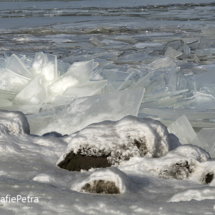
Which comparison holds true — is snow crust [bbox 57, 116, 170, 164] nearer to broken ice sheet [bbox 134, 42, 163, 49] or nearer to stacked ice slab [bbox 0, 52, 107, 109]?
stacked ice slab [bbox 0, 52, 107, 109]

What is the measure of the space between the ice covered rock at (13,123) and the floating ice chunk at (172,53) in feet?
11.8

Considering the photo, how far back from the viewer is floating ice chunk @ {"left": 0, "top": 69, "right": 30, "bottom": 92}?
297cm

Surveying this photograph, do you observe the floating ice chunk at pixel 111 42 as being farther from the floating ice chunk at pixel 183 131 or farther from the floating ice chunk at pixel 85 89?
the floating ice chunk at pixel 183 131

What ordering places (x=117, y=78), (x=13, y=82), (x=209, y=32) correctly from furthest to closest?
(x=209, y=32) → (x=117, y=78) → (x=13, y=82)

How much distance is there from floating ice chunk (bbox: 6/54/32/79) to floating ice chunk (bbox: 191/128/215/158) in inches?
66.6

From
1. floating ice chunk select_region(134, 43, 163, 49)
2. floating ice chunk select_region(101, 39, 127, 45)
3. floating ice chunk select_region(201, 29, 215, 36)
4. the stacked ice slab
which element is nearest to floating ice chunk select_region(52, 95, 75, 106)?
the stacked ice slab

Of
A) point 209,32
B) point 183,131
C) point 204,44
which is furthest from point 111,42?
point 183,131

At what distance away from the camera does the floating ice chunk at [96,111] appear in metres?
2.05

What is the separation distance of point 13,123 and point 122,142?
53cm

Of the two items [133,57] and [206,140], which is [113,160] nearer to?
[206,140]

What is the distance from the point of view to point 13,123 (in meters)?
1.57

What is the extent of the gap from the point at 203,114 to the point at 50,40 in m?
5.34

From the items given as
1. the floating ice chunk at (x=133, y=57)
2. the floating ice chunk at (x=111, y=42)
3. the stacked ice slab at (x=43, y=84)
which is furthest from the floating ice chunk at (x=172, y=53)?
the stacked ice slab at (x=43, y=84)

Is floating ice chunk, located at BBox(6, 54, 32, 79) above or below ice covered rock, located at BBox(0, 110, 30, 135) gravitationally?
above
